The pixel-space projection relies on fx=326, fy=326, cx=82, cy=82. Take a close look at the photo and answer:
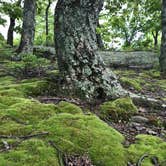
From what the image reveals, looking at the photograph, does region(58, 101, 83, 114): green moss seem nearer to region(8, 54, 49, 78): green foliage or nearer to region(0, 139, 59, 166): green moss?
region(0, 139, 59, 166): green moss

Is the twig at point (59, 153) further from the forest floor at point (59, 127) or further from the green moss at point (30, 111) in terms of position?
the green moss at point (30, 111)

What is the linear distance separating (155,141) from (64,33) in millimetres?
3111

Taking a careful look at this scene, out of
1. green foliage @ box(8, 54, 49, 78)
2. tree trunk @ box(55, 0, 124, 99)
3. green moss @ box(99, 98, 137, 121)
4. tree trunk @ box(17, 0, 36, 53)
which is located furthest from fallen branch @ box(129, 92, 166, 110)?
tree trunk @ box(17, 0, 36, 53)

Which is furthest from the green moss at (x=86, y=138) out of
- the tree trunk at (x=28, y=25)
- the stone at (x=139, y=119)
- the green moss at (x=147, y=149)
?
the tree trunk at (x=28, y=25)

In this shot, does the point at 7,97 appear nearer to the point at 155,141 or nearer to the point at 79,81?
the point at 79,81

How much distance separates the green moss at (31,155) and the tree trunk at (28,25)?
34.0 ft

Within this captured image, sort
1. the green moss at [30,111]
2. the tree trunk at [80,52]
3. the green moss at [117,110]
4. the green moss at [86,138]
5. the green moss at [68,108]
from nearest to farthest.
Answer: the green moss at [86,138]
the green moss at [30,111]
the green moss at [68,108]
the green moss at [117,110]
the tree trunk at [80,52]

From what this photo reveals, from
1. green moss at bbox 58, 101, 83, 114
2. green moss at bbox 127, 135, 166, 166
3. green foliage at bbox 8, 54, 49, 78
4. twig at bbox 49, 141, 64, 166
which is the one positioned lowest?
green moss at bbox 127, 135, 166, 166

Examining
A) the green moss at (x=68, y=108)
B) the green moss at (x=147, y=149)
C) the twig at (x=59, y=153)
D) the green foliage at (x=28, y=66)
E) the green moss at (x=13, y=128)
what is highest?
the green foliage at (x=28, y=66)

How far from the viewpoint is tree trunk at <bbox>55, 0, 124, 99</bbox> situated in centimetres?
692

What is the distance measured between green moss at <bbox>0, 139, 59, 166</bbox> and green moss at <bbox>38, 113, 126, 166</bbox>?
25 centimetres

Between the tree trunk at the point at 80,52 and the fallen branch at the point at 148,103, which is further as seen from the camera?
the fallen branch at the point at 148,103

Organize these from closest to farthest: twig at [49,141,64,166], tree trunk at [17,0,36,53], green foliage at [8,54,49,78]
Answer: twig at [49,141,64,166], green foliage at [8,54,49,78], tree trunk at [17,0,36,53]

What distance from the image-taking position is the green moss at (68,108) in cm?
582
